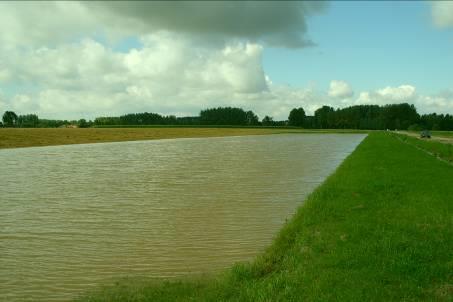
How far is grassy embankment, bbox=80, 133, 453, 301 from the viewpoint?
6.80 meters

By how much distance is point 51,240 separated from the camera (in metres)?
11.3

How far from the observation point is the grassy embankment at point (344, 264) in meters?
6.80

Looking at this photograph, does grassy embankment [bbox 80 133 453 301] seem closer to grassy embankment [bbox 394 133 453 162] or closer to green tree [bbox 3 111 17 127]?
grassy embankment [bbox 394 133 453 162]

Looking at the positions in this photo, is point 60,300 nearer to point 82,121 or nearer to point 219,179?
point 219,179

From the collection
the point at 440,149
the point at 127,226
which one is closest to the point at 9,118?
the point at 440,149

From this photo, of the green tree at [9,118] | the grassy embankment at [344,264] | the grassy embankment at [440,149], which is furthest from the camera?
the green tree at [9,118]

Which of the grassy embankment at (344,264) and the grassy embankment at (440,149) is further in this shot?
the grassy embankment at (440,149)

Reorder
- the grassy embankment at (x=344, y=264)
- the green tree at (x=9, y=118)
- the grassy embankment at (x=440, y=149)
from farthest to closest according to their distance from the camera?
the green tree at (x=9, y=118), the grassy embankment at (x=440, y=149), the grassy embankment at (x=344, y=264)

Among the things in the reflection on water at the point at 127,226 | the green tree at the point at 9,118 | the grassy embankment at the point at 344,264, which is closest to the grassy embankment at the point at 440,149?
the reflection on water at the point at 127,226

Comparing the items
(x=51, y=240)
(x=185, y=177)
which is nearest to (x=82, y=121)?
(x=185, y=177)

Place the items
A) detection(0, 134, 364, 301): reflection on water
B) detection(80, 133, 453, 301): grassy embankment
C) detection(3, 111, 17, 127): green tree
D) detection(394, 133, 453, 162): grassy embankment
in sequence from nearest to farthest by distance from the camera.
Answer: detection(80, 133, 453, 301): grassy embankment, detection(0, 134, 364, 301): reflection on water, detection(394, 133, 453, 162): grassy embankment, detection(3, 111, 17, 127): green tree

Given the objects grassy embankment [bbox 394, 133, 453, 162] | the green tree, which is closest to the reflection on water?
grassy embankment [bbox 394, 133, 453, 162]

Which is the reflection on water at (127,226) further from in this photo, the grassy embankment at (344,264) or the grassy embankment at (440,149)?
the grassy embankment at (440,149)

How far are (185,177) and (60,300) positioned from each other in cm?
1744
